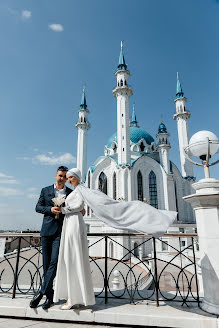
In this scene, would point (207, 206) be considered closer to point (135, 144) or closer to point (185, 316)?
point (185, 316)

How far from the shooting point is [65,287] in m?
2.53

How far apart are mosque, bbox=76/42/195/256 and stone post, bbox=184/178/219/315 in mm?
18693

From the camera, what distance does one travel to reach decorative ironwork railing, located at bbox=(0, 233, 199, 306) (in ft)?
9.50

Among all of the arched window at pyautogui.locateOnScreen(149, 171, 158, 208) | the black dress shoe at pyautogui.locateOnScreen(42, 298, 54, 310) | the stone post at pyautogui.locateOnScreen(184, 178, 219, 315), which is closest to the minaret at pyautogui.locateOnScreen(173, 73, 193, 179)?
the arched window at pyautogui.locateOnScreen(149, 171, 158, 208)

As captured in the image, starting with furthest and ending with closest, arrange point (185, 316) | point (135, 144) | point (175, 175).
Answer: point (135, 144) < point (175, 175) < point (185, 316)

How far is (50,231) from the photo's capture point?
271cm

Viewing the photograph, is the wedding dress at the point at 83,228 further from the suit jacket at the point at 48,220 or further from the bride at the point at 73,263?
the suit jacket at the point at 48,220

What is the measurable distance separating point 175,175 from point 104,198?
85.6 ft

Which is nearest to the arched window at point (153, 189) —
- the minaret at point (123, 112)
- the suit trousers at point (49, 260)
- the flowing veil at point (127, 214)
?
the minaret at point (123, 112)

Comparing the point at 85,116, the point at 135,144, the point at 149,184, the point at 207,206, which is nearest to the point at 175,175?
the point at 149,184

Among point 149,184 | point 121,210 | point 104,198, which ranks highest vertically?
point 149,184

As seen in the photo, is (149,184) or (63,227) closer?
(63,227)

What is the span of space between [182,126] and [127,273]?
29.1 metres

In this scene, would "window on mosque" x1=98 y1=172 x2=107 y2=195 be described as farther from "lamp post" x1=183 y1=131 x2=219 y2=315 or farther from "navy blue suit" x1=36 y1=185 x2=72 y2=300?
"lamp post" x1=183 y1=131 x2=219 y2=315
